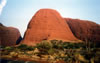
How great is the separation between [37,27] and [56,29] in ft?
23.9

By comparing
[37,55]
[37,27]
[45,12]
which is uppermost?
[45,12]

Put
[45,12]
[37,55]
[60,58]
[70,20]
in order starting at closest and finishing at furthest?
[60,58]
[37,55]
[45,12]
[70,20]

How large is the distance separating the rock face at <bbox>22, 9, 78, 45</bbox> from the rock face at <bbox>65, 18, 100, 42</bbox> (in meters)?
6.18

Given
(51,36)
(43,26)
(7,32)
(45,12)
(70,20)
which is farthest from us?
(7,32)

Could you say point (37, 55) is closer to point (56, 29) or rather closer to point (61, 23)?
point (56, 29)

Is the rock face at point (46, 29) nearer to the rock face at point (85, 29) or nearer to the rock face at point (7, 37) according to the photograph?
the rock face at point (85, 29)

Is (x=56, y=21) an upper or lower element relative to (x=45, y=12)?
lower

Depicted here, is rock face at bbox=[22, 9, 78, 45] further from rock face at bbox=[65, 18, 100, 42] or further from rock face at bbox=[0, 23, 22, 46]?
rock face at bbox=[0, 23, 22, 46]

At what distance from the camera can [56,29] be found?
178 ft

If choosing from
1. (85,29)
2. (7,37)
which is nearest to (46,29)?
(85,29)

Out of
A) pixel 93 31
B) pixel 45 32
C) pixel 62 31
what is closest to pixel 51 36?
pixel 45 32

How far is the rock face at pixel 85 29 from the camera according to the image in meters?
56.6

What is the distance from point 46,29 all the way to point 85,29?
18.1 meters

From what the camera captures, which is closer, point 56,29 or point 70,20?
point 56,29
